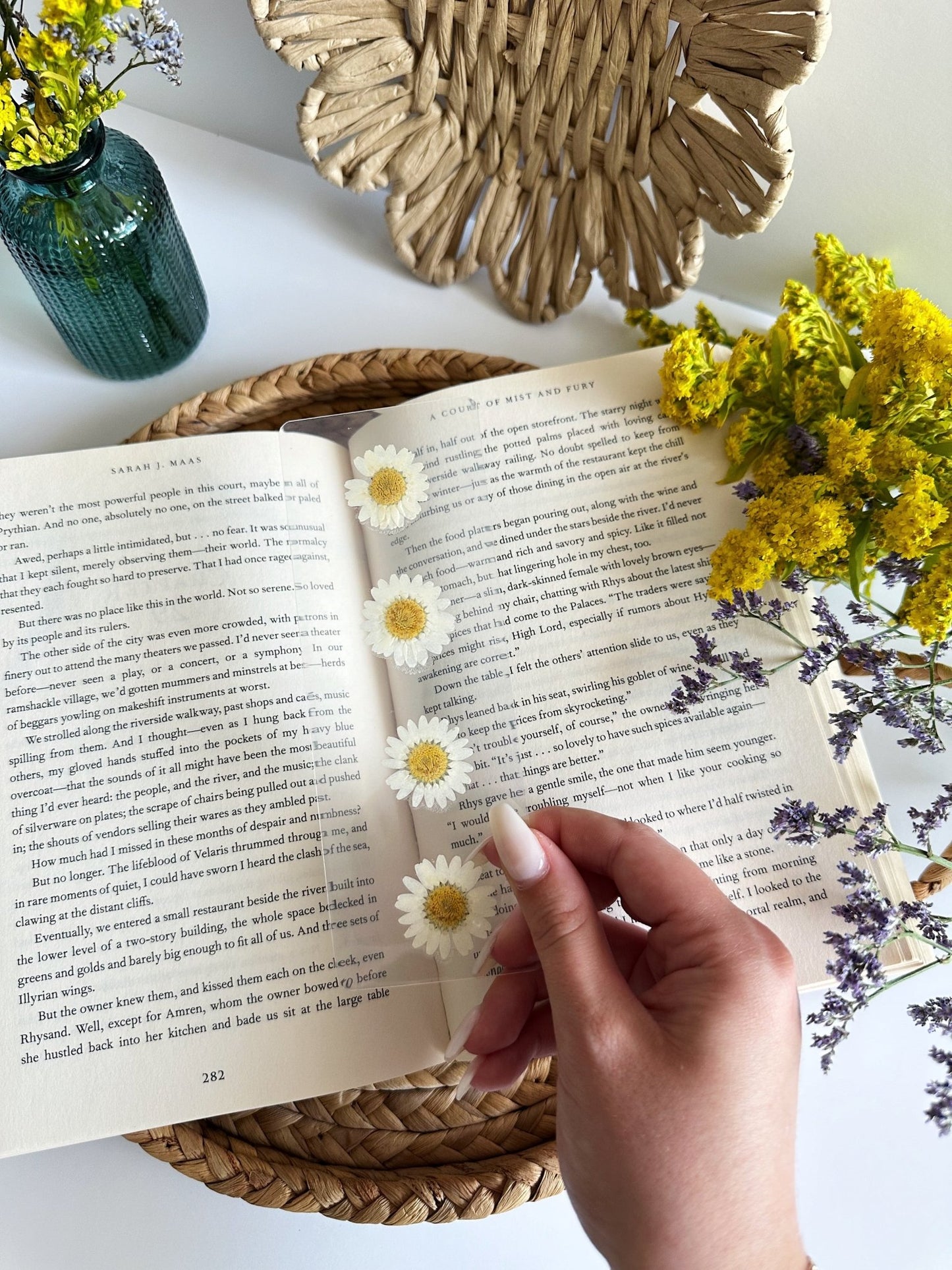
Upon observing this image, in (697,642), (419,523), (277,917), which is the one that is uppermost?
(419,523)

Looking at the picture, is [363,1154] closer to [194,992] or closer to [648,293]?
[194,992]

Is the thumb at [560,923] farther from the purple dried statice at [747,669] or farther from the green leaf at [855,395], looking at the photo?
the green leaf at [855,395]

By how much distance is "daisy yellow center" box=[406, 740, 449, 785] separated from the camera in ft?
2.14

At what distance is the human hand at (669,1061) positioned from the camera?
487 millimetres

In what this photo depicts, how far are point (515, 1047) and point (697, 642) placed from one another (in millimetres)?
289

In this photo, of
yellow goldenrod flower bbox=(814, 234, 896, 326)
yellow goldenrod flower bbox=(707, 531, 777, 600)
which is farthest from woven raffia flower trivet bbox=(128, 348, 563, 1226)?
yellow goldenrod flower bbox=(814, 234, 896, 326)

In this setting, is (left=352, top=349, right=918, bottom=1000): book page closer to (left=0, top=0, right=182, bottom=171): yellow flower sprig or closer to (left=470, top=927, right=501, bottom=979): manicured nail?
(left=470, top=927, right=501, bottom=979): manicured nail

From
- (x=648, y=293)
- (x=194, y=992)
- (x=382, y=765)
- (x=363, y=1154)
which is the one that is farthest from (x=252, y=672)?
(x=648, y=293)

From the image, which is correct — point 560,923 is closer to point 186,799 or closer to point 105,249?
point 186,799

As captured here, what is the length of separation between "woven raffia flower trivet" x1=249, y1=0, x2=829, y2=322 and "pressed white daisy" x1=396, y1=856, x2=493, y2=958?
493 millimetres

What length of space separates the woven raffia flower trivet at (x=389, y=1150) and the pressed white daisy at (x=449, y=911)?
84 mm

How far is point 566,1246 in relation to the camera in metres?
0.69

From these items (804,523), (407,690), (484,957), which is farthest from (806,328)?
(484,957)

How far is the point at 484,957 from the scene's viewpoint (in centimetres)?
62
